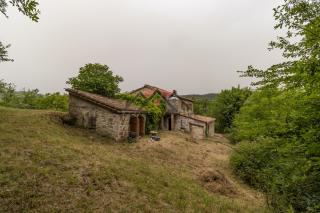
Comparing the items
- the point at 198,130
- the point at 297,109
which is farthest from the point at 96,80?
the point at 297,109

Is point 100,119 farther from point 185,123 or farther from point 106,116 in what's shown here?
point 185,123

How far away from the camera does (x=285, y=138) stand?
7434mm

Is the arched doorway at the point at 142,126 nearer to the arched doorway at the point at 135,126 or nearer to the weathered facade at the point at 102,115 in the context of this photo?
the arched doorway at the point at 135,126

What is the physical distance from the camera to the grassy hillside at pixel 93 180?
8.30 metres

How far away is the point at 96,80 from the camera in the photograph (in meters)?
29.2

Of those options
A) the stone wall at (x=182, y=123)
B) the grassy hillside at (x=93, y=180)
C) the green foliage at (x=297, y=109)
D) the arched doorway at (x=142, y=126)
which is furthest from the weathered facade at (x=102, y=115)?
the stone wall at (x=182, y=123)

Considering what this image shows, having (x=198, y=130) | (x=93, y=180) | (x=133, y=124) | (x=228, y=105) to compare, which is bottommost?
(x=93, y=180)

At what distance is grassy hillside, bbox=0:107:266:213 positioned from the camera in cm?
830

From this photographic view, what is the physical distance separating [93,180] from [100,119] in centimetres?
→ 1026

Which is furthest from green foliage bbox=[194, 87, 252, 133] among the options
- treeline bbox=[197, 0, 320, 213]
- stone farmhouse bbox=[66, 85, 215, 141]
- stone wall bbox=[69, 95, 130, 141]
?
treeline bbox=[197, 0, 320, 213]

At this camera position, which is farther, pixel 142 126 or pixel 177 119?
pixel 177 119

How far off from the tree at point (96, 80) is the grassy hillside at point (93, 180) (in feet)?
40.5

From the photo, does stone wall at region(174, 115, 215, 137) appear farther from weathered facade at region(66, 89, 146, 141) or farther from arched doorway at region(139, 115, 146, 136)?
weathered facade at region(66, 89, 146, 141)

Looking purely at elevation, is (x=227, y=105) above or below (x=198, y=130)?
above
